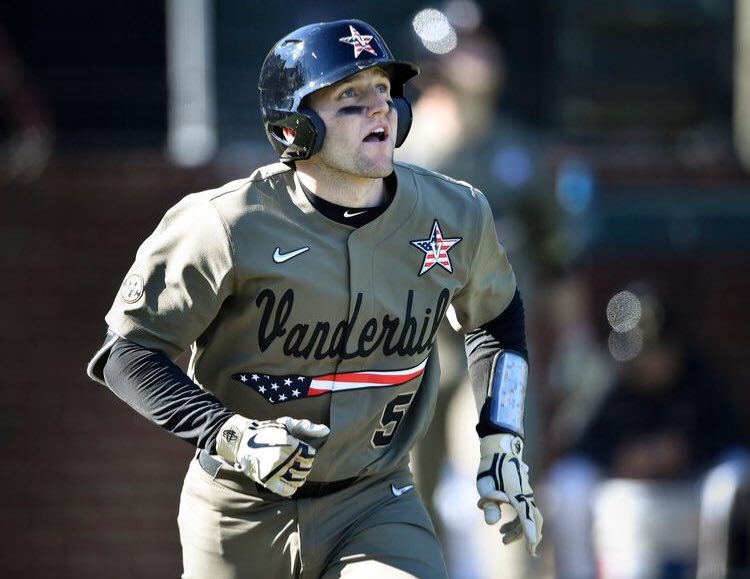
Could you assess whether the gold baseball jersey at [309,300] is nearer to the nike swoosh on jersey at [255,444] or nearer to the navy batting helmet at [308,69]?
the navy batting helmet at [308,69]

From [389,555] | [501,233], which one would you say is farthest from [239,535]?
[501,233]

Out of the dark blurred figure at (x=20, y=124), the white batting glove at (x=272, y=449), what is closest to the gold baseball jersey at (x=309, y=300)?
the white batting glove at (x=272, y=449)

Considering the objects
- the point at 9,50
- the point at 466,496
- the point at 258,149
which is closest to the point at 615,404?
the point at 466,496

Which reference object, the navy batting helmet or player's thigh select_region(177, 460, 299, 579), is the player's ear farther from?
player's thigh select_region(177, 460, 299, 579)

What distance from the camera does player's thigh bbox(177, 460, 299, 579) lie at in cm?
417

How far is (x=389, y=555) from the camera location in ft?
13.4

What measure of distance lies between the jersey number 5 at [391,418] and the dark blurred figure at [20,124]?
424cm

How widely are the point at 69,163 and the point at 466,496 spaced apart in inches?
105

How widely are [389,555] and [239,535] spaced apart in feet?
1.34

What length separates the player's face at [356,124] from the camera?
13.7 ft

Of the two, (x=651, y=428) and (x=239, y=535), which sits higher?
(x=239, y=535)

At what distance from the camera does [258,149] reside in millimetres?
8375

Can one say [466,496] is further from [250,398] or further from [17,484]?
[250,398]

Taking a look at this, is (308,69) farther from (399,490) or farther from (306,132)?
(399,490)
